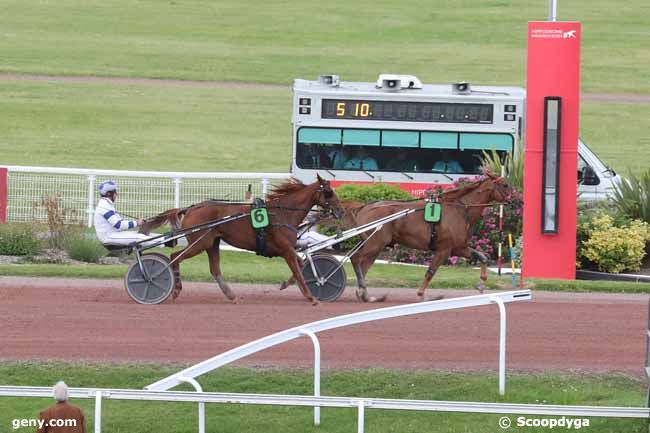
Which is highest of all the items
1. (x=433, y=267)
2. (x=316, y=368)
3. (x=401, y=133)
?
(x=401, y=133)

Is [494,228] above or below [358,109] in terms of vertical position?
below

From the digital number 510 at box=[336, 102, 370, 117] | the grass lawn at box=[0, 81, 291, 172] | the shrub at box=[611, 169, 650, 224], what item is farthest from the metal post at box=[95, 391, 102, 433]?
the grass lawn at box=[0, 81, 291, 172]

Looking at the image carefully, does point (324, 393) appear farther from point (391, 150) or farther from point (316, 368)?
point (391, 150)

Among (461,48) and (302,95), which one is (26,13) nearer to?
(461,48)

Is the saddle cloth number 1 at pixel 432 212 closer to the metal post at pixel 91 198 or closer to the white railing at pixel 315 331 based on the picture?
the white railing at pixel 315 331

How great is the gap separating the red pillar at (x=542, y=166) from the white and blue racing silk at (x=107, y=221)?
6.02m

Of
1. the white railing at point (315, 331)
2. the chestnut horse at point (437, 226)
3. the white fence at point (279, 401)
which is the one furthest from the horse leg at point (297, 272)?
the white fence at point (279, 401)

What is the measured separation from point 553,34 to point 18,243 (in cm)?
804

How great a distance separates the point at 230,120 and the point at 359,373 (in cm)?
2699

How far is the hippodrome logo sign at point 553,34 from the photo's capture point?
1844 cm

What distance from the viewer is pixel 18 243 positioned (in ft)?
64.4

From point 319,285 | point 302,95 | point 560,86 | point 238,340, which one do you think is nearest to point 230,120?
point 302,95

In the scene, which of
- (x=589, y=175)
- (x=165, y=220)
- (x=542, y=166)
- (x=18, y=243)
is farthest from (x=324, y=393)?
(x=589, y=175)

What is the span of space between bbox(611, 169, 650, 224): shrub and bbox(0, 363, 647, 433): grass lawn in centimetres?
866
